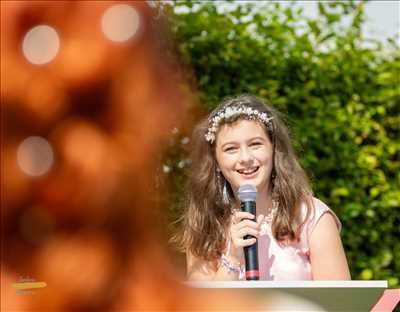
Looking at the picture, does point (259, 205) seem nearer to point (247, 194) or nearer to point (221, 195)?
point (221, 195)

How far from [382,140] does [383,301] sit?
14.3 feet

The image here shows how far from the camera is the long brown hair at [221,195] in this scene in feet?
8.90

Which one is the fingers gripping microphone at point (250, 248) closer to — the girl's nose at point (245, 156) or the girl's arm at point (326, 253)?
the girl's nose at point (245, 156)

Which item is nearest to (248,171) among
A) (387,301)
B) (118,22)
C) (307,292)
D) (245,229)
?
(245,229)

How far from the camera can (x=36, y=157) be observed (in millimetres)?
326

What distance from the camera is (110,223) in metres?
0.33

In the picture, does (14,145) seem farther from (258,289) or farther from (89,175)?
(258,289)

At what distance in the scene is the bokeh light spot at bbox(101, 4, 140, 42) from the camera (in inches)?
13.0

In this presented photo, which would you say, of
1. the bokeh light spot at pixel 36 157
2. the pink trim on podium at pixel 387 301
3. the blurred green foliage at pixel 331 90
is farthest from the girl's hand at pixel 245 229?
the blurred green foliage at pixel 331 90

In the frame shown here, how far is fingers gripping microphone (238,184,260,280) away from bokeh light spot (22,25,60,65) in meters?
1.72

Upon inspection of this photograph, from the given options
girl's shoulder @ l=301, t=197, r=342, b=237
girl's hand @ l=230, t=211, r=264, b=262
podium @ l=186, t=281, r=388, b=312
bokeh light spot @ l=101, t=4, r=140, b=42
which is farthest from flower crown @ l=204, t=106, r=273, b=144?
bokeh light spot @ l=101, t=4, r=140, b=42

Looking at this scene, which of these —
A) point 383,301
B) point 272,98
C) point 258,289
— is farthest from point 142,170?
point 272,98

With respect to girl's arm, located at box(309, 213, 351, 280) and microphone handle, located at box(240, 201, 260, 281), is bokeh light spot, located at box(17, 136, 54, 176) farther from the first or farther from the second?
girl's arm, located at box(309, 213, 351, 280)

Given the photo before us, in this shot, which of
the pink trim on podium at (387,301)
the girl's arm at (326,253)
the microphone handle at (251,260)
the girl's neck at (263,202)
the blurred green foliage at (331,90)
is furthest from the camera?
the blurred green foliage at (331,90)
